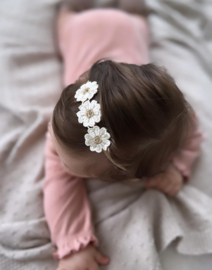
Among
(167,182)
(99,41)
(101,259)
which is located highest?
(99,41)

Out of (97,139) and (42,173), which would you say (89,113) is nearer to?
(97,139)

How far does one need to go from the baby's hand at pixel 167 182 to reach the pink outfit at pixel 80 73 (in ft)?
0.09

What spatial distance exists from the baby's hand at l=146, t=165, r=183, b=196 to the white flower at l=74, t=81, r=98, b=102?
332 mm

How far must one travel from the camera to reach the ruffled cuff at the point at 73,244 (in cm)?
60

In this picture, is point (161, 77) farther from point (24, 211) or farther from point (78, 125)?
point (24, 211)

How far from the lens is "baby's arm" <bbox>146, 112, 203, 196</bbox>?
691 mm

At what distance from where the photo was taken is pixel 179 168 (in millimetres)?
706

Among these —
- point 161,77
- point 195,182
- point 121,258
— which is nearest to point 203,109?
point 195,182

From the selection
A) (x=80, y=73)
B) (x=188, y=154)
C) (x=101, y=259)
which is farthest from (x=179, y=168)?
(x=80, y=73)

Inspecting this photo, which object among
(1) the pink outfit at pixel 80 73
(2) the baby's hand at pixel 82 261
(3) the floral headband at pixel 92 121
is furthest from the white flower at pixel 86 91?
(2) the baby's hand at pixel 82 261

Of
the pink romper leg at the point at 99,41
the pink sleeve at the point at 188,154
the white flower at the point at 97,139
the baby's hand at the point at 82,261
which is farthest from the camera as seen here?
the pink romper leg at the point at 99,41

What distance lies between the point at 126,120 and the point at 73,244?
33 centimetres

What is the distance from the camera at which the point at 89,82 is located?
1.56 ft

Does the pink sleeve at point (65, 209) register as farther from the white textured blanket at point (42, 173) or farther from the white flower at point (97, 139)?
the white flower at point (97, 139)
